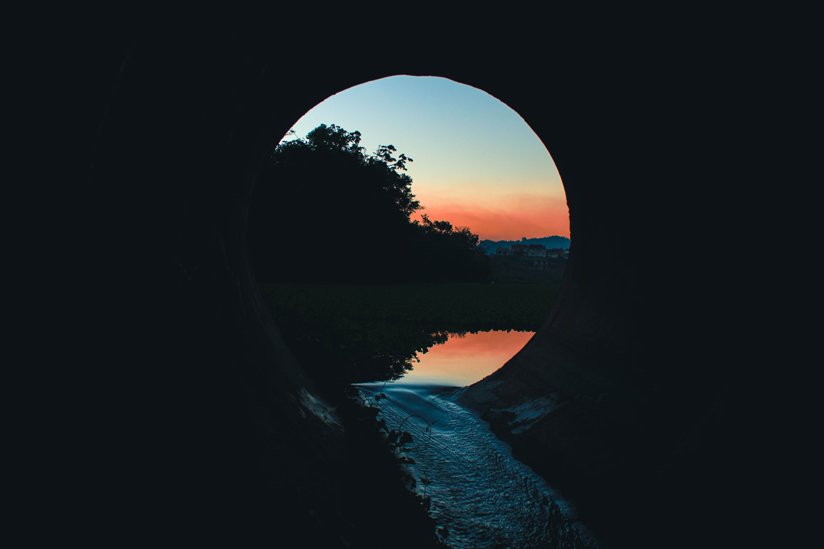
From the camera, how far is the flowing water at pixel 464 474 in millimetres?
3914

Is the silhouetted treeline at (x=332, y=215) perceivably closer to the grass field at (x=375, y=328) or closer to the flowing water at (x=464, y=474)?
the grass field at (x=375, y=328)

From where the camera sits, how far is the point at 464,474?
502 centimetres

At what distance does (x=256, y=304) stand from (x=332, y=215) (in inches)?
1256

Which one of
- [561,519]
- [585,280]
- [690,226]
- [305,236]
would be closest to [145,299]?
[561,519]

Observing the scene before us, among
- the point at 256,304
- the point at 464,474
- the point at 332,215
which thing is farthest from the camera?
the point at 332,215

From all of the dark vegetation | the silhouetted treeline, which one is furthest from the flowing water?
the silhouetted treeline

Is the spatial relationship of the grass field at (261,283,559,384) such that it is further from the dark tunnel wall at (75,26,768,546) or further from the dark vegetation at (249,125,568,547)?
the dark tunnel wall at (75,26,768,546)

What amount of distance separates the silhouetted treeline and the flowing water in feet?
92.8

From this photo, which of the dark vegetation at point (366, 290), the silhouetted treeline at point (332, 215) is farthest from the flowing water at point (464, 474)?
the silhouetted treeline at point (332, 215)

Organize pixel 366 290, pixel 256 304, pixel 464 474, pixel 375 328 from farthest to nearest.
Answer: pixel 366 290 < pixel 375 328 < pixel 256 304 < pixel 464 474

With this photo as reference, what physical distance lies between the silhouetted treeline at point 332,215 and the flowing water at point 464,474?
92.8 feet

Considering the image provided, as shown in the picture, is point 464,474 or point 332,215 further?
point 332,215

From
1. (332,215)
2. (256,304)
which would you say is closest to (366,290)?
(332,215)

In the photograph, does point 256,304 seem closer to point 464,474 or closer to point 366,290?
point 464,474
